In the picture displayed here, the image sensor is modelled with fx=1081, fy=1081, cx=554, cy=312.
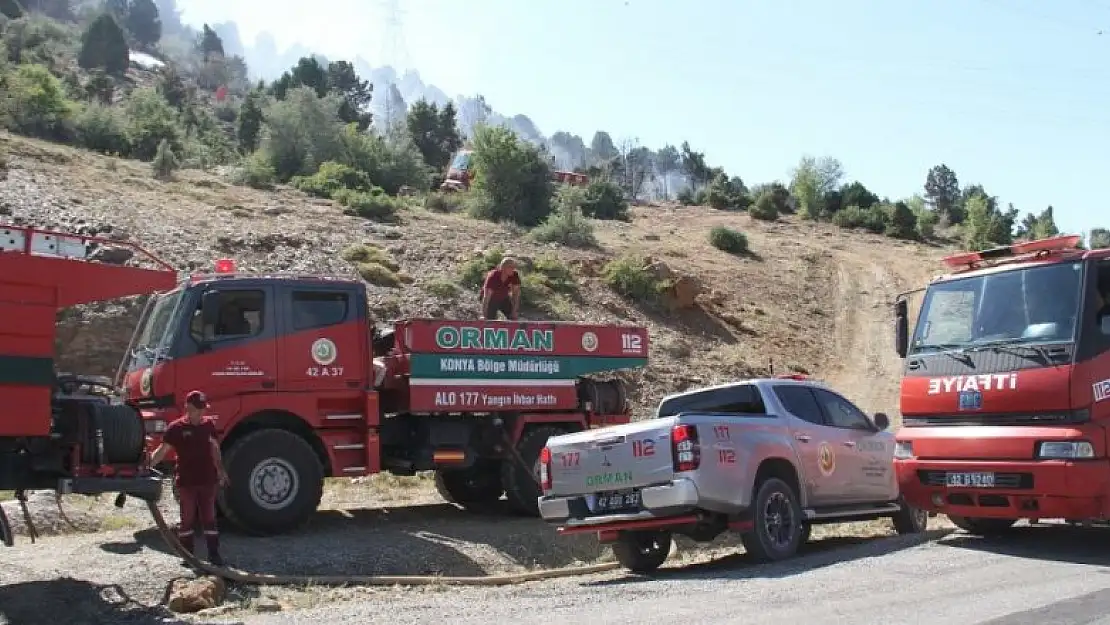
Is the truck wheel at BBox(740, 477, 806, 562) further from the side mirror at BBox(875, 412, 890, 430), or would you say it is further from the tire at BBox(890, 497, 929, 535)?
the tire at BBox(890, 497, 929, 535)

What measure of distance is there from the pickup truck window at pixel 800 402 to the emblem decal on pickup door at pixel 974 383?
4.23 ft

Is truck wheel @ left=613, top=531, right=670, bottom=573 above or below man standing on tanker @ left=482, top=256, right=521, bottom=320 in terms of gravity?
below

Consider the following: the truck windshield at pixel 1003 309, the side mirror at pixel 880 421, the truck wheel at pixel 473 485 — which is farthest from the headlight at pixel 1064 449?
the truck wheel at pixel 473 485

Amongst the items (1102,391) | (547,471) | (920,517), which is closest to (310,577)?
(547,471)

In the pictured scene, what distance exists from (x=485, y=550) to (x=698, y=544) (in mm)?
2614

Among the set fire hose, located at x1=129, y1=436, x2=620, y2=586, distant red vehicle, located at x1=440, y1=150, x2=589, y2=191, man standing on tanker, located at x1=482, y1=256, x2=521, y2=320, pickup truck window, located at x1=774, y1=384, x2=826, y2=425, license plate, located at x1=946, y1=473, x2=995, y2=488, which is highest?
distant red vehicle, located at x1=440, y1=150, x2=589, y2=191

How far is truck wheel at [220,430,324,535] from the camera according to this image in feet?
37.9

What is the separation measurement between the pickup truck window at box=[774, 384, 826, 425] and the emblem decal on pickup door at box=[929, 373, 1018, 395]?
1.29m

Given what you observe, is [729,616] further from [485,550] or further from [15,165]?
[15,165]

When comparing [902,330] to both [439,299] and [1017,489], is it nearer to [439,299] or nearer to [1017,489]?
[1017,489]

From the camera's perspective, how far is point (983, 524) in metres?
11.6

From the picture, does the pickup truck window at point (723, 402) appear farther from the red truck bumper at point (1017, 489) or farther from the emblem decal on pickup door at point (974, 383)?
the emblem decal on pickup door at point (974, 383)

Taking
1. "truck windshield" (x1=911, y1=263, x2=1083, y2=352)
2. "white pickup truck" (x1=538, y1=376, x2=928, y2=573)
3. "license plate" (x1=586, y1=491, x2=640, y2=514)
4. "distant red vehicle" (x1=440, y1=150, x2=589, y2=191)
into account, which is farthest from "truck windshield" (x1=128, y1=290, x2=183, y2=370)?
"distant red vehicle" (x1=440, y1=150, x2=589, y2=191)

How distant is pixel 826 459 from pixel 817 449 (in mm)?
207
